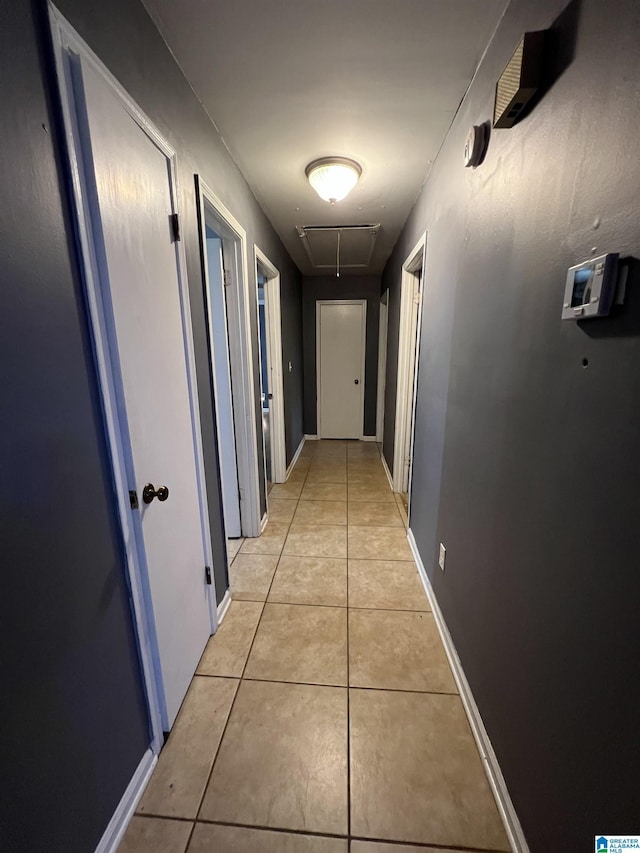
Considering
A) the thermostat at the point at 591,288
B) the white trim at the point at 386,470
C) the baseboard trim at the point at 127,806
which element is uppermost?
the thermostat at the point at 591,288

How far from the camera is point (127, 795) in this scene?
1004mm

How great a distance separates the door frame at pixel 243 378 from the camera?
2.06m

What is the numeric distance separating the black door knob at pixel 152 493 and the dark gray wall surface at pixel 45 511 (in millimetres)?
127

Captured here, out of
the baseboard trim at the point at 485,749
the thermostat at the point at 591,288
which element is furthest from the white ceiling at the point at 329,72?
the baseboard trim at the point at 485,749

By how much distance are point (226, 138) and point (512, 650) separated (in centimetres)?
252

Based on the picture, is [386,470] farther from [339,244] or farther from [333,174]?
[333,174]

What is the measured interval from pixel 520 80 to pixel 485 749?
203 centimetres

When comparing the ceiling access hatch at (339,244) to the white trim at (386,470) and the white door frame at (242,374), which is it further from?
Answer: the white trim at (386,470)

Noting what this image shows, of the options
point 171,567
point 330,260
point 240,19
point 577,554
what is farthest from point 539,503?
point 330,260

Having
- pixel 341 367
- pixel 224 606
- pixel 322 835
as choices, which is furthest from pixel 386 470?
pixel 322 835

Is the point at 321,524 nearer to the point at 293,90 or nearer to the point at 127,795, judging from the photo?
the point at 127,795

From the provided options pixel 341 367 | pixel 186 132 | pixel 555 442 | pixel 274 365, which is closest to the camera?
pixel 555 442

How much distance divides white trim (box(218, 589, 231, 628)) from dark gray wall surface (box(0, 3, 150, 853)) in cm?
81

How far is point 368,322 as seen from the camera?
4.81 meters
